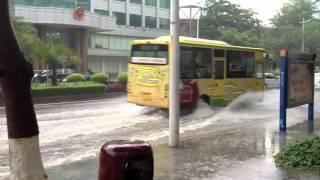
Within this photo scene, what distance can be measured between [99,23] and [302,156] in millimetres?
59758

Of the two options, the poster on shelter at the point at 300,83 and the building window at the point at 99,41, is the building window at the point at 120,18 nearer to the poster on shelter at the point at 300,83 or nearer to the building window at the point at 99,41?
the building window at the point at 99,41

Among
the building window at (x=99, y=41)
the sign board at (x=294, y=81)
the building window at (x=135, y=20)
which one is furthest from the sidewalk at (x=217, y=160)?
the building window at (x=135, y=20)

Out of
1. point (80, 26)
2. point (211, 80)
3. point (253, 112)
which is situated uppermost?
point (80, 26)

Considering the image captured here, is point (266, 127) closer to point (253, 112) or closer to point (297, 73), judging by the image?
point (297, 73)

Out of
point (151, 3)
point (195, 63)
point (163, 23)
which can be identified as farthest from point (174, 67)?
point (163, 23)

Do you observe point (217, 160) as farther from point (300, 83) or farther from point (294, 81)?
point (300, 83)

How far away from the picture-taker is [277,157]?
31.0 ft

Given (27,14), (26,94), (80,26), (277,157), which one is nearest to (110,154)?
(26,94)

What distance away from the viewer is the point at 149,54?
61.9ft

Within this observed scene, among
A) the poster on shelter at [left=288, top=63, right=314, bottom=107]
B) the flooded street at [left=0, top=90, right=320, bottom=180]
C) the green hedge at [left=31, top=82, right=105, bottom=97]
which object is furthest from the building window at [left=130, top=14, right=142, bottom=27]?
the poster on shelter at [left=288, top=63, right=314, bottom=107]

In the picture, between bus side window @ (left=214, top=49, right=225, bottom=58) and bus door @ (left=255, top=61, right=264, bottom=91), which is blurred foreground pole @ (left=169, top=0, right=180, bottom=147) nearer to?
bus side window @ (left=214, top=49, right=225, bottom=58)

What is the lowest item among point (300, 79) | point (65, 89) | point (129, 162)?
point (65, 89)

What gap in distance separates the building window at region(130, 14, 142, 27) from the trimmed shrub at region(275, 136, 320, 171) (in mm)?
77007

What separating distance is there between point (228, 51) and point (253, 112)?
2502mm
